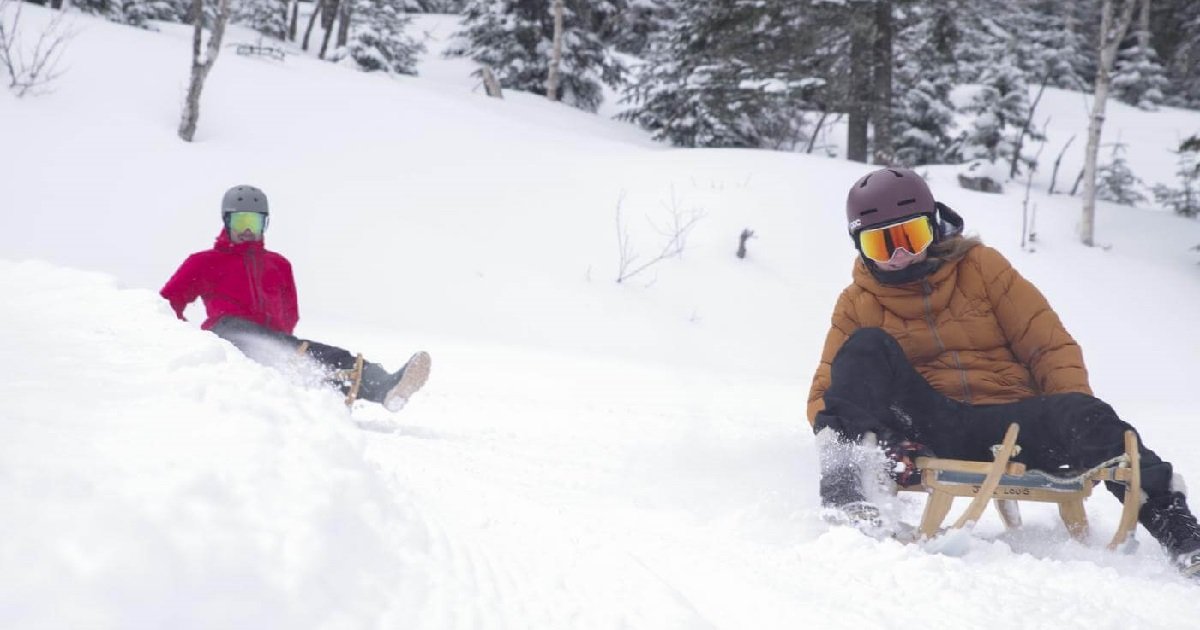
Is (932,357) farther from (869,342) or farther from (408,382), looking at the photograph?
(408,382)

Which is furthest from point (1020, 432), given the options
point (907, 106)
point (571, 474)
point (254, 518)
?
point (907, 106)

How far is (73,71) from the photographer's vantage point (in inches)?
488

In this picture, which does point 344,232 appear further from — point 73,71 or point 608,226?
point 73,71

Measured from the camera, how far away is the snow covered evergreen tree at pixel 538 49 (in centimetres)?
2325

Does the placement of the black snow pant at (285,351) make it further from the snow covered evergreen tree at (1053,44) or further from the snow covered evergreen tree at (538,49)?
the snow covered evergreen tree at (1053,44)

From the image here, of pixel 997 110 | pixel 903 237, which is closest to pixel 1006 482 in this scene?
pixel 903 237

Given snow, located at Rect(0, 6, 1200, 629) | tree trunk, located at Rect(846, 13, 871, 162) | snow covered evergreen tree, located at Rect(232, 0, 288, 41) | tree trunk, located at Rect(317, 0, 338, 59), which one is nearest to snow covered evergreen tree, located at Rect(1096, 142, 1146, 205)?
snow, located at Rect(0, 6, 1200, 629)

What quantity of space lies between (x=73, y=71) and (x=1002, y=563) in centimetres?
1377

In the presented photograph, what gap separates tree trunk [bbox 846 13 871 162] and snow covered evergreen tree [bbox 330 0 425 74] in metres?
13.3

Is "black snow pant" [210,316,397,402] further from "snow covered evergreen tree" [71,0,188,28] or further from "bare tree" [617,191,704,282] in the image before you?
"snow covered evergreen tree" [71,0,188,28]

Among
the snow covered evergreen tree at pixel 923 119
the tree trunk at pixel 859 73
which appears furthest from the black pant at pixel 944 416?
the snow covered evergreen tree at pixel 923 119

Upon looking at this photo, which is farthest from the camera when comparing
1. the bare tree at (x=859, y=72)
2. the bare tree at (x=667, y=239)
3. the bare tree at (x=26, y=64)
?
the bare tree at (x=859, y=72)

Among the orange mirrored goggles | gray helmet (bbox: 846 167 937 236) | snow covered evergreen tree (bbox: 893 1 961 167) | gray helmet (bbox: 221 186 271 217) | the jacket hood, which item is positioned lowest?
the jacket hood

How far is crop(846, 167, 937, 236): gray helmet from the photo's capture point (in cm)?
329
